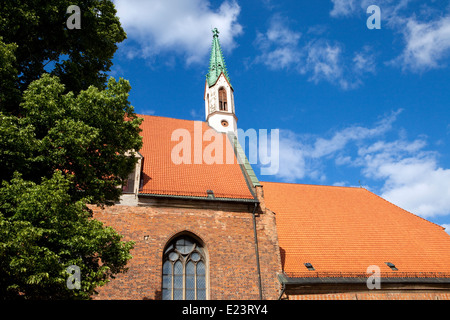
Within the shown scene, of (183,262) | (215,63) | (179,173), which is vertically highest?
(215,63)

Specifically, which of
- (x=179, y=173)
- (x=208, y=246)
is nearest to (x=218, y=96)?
(x=179, y=173)

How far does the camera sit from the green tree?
629cm

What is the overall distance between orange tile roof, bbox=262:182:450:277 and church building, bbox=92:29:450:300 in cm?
5

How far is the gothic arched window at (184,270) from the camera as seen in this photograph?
11.9m

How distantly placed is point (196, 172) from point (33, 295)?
352 inches

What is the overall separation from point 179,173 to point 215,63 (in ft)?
35.7

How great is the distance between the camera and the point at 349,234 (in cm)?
1636

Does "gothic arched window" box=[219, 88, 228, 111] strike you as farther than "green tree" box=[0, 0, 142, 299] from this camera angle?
Yes

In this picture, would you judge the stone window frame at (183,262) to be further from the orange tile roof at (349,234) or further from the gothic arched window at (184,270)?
the orange tile roof at (349,234)

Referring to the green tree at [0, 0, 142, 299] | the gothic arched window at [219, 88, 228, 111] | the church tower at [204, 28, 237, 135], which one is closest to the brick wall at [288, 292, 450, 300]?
the green tree at [0, 0, 142, 299]

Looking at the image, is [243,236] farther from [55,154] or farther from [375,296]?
[55,154]

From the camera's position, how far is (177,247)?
41.2 ft

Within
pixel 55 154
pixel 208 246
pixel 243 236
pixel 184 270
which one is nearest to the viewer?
pixel 55 154

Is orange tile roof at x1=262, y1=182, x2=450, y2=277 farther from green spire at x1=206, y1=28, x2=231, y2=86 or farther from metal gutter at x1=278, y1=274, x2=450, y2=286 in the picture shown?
green spire at x1=206, y1=28, x2=231, y2=86
